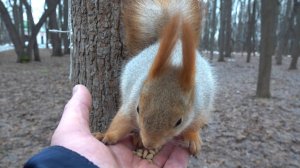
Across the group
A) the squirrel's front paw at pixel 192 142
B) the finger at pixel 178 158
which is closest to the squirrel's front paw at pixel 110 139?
the finger at pixel 178 158

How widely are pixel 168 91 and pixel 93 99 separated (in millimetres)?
550

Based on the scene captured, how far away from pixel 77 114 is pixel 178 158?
0.51 m

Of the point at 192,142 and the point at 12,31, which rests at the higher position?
the point at 12,31

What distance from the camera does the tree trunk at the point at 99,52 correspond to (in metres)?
1.81

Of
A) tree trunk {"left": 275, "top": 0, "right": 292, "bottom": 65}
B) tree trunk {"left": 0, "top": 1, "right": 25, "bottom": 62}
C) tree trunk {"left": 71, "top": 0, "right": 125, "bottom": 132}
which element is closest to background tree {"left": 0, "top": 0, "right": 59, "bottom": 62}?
tree trunk {"left": 0, "top": 1, "right": 25, "bottom": 62}

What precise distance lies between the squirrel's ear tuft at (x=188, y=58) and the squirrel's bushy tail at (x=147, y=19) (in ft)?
1.17

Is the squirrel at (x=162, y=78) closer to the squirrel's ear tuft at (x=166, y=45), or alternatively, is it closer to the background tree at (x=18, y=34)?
the squirrel's ear tuft at (x=166, y=45)

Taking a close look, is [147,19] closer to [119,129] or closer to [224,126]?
[119,129]

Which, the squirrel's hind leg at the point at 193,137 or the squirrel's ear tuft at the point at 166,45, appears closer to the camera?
the squirrel's ear tuft at the point at 166,45

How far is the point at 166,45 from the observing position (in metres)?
1.35

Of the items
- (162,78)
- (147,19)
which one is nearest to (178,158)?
(162,78)

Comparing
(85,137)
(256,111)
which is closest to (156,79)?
(85,137)

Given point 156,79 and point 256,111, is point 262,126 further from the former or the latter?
point 156,79

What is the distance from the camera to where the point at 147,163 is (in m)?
1.63
